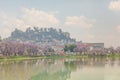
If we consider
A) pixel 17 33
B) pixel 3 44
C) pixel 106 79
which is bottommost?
pixel 106 79

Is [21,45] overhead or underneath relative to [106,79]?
overhead

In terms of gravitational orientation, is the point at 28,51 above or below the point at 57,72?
above

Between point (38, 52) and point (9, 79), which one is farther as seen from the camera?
point (38, 52)

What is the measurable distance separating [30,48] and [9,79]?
5286 centimetres

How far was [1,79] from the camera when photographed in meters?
24.6

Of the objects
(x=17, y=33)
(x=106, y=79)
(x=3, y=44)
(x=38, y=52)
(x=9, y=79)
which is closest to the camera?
(x=9, y=79)

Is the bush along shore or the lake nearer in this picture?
the lake

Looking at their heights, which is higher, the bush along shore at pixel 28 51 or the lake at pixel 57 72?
the bush along shore at pixel 28 51

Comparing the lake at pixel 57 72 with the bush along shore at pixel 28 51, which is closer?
the lake at pixel 57 72

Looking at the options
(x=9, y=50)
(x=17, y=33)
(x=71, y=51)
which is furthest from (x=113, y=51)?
(x=17, y=33)

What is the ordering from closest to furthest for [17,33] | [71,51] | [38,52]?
[38,52] < [71,51] < [17,33]

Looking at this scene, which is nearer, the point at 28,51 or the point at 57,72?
the point at 57,72

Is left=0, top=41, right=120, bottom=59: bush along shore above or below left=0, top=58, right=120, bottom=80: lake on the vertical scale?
above

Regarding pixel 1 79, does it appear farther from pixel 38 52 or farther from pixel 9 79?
pixel 38 52
